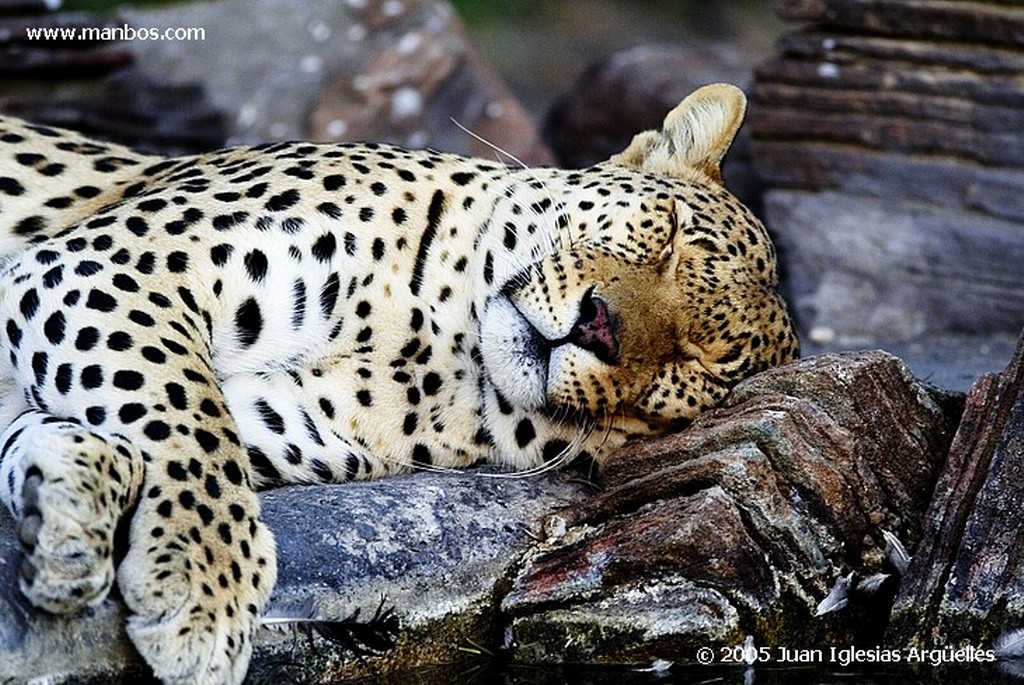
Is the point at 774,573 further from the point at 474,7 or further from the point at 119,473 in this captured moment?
the point at 474,7

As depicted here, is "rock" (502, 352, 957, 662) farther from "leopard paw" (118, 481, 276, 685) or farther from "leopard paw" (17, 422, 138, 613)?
"leopard paw" (17, 422, 138, 613)

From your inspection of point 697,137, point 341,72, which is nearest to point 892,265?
point 697,137

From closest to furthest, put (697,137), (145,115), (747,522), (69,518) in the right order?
(69,518)
(747,522)
(697,137)
(145,115)

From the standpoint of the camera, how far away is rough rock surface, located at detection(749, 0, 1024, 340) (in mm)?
9727

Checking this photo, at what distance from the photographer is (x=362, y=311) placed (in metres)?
6.07

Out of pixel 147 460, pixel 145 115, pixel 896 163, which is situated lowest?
pixel 145 115

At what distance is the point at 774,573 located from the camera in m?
5.68

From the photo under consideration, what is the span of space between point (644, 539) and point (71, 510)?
6.29 ft

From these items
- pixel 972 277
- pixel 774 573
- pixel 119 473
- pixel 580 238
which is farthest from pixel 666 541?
pixel 972 277

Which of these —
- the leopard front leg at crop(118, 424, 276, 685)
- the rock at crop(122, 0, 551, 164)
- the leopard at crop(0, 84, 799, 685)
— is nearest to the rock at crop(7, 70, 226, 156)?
the rock at crop(122, 0, 551, 164)

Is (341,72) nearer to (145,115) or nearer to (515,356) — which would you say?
(145,115)

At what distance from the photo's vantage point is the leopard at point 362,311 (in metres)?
5.45

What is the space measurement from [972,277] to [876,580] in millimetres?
4551

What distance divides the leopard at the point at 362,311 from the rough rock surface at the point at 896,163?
3.62 m
